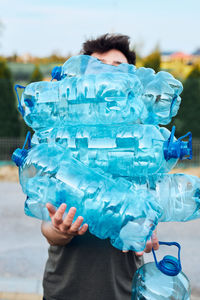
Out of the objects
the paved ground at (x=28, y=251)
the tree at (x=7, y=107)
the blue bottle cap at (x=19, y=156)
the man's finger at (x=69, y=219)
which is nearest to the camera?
the man's finger at (x=69, y=219)

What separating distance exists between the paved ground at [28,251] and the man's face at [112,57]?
248cm

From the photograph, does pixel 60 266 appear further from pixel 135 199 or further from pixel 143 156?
pixel 143 156

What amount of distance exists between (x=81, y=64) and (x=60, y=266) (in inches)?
36.3

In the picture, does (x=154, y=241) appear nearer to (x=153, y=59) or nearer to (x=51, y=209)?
(x=51, y=209)

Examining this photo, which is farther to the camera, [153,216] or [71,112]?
[71,112]

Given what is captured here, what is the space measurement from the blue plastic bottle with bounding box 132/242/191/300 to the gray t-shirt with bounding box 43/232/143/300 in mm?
125

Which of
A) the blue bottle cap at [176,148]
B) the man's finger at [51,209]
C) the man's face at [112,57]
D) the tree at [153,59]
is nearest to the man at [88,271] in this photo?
the man's finger at [51,209]

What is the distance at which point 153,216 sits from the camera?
118 centimetres

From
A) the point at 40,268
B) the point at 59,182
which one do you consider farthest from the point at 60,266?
the point at 40,268

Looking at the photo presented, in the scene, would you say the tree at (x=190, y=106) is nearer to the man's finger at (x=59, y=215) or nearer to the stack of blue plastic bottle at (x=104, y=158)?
the stack of blue plastic bottle at (x=104, y=158)

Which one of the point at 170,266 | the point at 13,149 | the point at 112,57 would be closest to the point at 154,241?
the point at 170,266

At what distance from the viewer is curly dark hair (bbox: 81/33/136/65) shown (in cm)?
161

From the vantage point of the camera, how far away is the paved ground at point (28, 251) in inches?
132

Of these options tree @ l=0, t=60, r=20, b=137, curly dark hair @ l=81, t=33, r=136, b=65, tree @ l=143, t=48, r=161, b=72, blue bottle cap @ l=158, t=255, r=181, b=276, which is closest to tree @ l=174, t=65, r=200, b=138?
tree @ l=143, t=48, r=161, b=72
